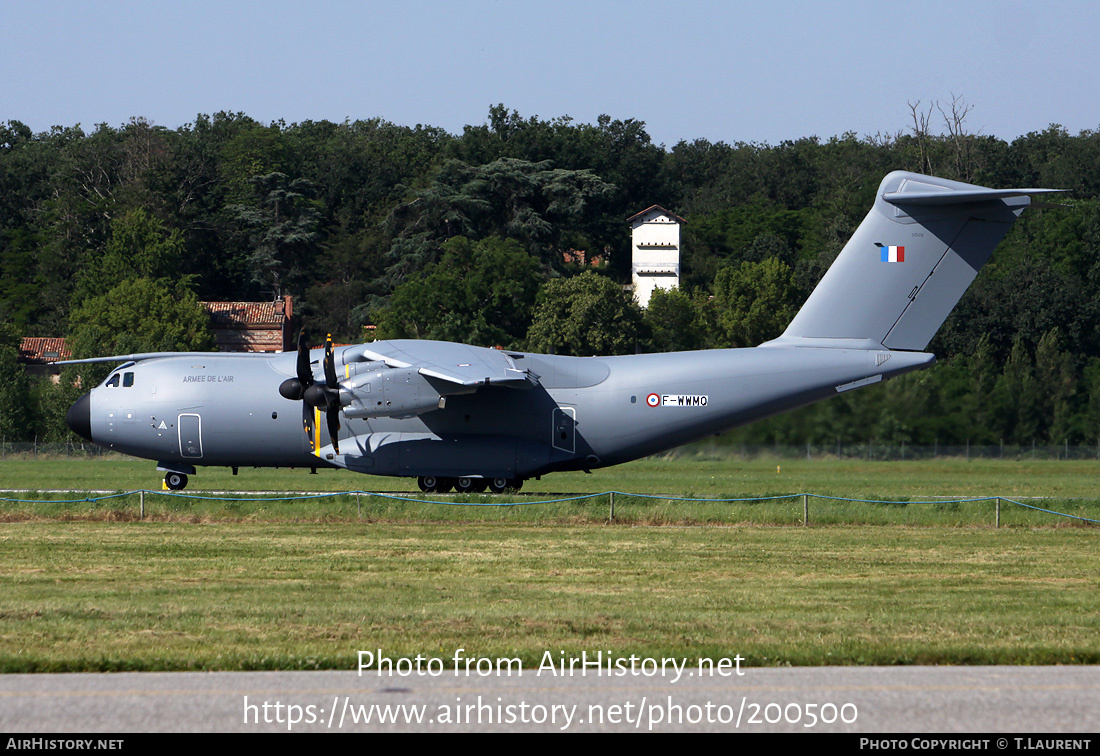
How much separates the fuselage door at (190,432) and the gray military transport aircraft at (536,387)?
38mm

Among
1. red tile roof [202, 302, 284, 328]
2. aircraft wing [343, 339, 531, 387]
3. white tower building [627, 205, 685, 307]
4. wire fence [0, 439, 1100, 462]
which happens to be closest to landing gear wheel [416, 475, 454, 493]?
aircraft wing [343, 339, 531, 387]

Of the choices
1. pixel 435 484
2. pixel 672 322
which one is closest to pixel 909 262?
pixel 435 484

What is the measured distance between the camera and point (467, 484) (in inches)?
1267

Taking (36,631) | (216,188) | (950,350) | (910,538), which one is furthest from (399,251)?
(36,631)

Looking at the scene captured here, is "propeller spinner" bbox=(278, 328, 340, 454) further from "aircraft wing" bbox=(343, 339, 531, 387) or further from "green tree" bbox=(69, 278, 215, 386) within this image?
"green tree" bbox=(69, 278, 215, 386)

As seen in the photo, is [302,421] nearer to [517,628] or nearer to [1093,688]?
[517,628]

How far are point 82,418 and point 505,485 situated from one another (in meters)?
11.8

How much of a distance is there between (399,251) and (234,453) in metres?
71.2

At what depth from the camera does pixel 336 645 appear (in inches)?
527

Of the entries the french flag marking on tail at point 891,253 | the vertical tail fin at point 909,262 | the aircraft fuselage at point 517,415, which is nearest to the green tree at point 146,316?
the aircraft fuselage at point 517,415

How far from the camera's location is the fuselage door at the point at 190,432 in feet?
105

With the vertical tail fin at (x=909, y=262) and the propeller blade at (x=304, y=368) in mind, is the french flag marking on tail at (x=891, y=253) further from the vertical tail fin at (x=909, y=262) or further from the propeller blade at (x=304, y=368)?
the propeller blade at (x=304, y=368)

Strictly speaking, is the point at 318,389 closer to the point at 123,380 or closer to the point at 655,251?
the point at 123,380

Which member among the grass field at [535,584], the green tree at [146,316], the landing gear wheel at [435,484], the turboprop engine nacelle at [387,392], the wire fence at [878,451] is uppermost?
the green tree at [146,316]
